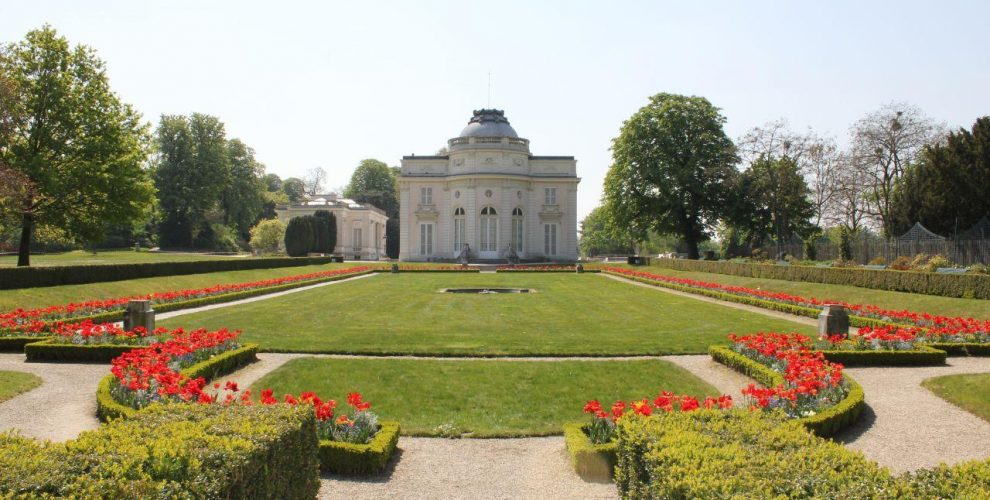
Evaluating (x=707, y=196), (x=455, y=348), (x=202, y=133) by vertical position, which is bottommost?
(x=455, y=348)

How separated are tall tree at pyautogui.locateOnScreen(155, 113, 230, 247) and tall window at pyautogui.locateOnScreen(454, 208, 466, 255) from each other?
90.4ft

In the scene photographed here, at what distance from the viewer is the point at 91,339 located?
14047 millimetres

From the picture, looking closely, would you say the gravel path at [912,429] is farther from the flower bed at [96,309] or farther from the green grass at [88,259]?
the green grass at [88,259]

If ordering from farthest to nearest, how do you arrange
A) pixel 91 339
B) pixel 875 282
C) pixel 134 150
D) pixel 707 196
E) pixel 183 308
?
pixel 707 196 → pixel 134 150 → pixel 875 282 → pixel 183 308 → pixel 91 339

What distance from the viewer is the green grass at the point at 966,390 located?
10.2m

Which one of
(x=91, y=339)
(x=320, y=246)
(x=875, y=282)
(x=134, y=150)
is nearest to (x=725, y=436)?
(x=91, y=339)

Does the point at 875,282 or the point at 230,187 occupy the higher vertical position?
the point at 230,187

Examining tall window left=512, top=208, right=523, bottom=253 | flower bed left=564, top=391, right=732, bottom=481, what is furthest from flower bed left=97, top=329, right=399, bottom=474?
tall window left=512, top=208, right=523, bottom=253

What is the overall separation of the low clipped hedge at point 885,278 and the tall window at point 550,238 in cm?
2947

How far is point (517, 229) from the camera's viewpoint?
66.2 meters

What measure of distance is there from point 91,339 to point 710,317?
54.8ft

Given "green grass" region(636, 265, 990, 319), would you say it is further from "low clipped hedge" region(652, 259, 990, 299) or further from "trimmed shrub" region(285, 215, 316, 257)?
"trimmed shrub" region(285, 215, 316, 257)

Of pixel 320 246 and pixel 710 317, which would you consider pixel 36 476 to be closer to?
pixel 710 317

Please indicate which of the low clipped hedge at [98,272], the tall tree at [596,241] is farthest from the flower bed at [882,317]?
the tall tree at [596,241]
